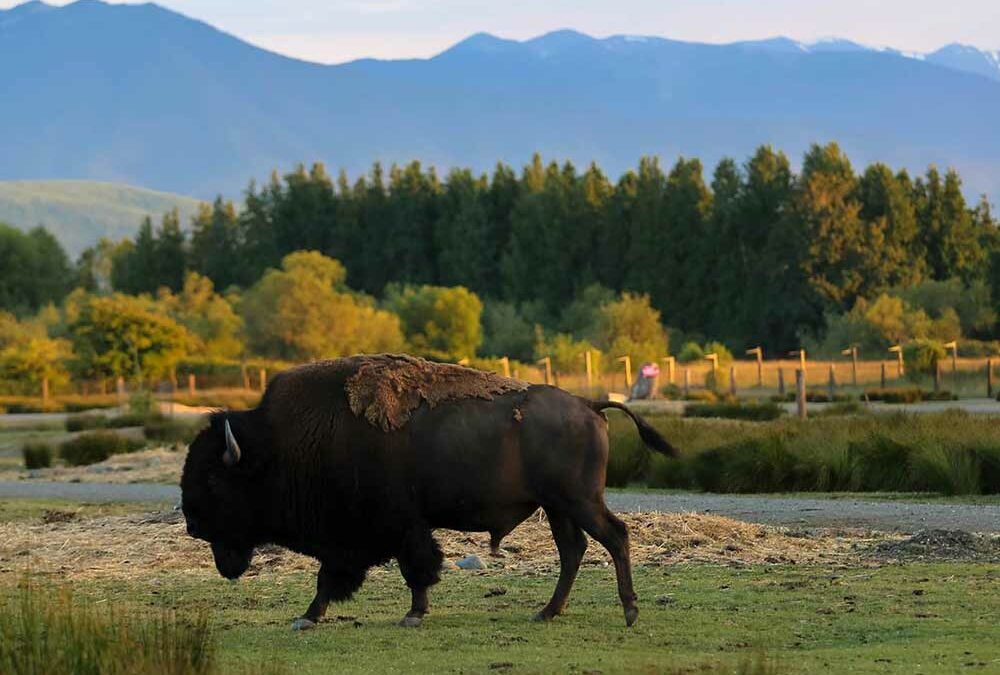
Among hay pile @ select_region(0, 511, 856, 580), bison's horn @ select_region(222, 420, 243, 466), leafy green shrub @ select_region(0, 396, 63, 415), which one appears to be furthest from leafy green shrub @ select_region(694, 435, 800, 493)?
leafy green shrub @ select_region(0, 396, 63, 415)

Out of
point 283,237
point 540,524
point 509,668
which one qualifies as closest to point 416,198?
point 283,237

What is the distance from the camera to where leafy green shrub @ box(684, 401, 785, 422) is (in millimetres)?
46562

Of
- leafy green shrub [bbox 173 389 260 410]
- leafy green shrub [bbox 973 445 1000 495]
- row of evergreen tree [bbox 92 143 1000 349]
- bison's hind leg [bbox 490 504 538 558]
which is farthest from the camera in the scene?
row of evergreen tree [bbox 92 143 1000 349]

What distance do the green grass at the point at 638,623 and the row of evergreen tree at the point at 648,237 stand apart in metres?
64.3

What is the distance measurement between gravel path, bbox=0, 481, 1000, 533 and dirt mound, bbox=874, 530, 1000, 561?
6.62 feet

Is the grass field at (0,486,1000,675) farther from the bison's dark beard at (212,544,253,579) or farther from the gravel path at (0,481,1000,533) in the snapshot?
the gravel path at (0,481,1000,533)

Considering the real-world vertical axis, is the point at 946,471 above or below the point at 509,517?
below

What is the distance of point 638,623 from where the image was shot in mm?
13305

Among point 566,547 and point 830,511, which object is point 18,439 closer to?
point 830,511

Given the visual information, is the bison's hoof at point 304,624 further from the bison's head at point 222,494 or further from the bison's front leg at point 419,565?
the bison's head at point 222,494

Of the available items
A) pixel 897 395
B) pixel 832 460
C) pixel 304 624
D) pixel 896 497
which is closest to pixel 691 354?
pixel 897 395

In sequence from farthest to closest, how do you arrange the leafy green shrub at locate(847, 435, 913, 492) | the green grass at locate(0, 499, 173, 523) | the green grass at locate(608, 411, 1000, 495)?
the leafy green shrub at locate(847, 435, 913, 492) → the green grass at locate(608, 411, 1000, 495) → the green grass at locate(0, 499, 173, 523)

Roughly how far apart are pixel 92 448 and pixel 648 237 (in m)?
62.6

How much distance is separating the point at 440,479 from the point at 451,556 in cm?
452
